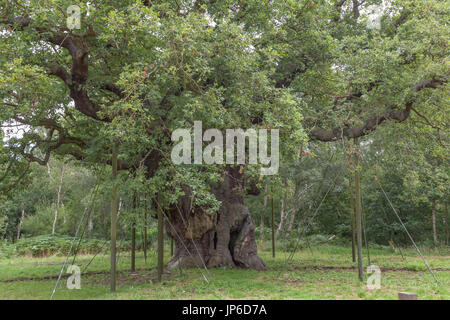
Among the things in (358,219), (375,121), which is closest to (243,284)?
(358,219)

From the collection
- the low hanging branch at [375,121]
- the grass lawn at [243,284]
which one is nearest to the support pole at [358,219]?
the grass lawn at [243,284]

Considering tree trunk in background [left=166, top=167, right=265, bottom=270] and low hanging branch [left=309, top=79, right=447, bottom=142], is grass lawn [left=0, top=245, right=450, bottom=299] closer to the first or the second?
tree trunk in background [left=166, top=167, right=265, bottom=270]

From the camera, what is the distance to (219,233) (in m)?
10.9

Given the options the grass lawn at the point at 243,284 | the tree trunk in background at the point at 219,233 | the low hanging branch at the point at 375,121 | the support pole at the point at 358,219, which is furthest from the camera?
the tree trunk in background at the point at 219,233

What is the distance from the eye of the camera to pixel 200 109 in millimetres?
6797

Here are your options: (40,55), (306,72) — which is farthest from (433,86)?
(40,55)

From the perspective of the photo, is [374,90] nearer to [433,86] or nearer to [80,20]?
[433,86]

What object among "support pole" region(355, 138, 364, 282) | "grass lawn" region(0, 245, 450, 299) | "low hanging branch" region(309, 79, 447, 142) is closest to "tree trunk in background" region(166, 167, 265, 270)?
"grass lawn" region(0, 245, 450, 299)

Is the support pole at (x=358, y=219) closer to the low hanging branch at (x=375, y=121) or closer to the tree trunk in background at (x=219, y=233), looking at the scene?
the low hanging branch at (x=375, y=121)

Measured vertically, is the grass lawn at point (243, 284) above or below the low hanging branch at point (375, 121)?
below

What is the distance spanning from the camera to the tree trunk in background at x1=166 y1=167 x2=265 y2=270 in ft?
34.8

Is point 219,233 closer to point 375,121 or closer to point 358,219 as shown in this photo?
point 358,219

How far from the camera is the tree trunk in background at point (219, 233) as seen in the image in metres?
10.6

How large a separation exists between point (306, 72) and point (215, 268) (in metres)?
6.13
